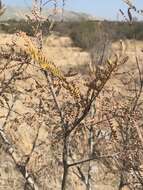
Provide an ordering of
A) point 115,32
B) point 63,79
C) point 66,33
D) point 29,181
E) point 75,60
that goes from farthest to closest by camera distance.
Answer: point 66,33
point 115,32
point 75,60
point 29,181
point 63,79

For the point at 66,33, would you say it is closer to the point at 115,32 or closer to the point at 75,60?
the point at 115,32

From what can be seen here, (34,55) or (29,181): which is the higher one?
(34,55)

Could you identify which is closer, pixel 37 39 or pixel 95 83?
pixel 95 83

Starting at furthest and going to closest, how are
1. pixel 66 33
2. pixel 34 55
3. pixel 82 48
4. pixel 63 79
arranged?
1. pixel 66 33
2. pixel 82 48
3. pixel 63 79
4. pixel 34 55

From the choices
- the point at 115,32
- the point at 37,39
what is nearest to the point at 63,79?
the point at 37,39

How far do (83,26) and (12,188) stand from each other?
25.7 meters

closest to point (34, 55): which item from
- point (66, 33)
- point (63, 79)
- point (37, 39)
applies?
point (63, 79)

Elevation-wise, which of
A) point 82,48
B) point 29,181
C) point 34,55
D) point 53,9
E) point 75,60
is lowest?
point 29,181

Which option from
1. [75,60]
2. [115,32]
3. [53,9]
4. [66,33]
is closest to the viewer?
[53,9]

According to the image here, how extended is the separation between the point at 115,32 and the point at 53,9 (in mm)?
29388

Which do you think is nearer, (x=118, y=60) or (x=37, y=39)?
(x=118, y=60)

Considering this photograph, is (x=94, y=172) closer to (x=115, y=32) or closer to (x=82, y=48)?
(x=82, y=48)

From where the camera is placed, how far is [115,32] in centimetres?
3173

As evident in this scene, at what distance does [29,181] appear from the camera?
2203mm
